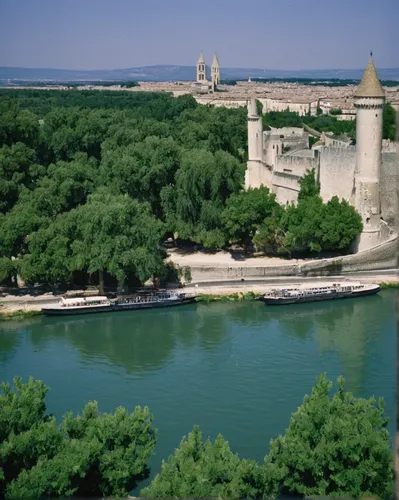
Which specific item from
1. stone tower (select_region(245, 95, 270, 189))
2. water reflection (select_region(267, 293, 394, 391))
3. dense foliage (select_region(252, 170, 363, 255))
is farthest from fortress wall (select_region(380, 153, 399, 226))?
stone tower (select_region(245, 95, 270, 189))

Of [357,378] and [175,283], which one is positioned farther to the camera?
[175,283]

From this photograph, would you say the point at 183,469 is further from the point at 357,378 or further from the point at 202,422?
the point at 357,378

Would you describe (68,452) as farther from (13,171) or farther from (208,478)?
(13,171)

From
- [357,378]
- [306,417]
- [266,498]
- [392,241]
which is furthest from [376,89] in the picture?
[266,498]

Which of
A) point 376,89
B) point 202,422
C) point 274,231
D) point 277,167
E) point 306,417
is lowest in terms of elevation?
point 202,422

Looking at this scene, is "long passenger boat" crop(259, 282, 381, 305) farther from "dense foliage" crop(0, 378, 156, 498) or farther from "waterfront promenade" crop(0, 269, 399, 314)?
"dense foliage" crop(0, 378, 156, 498)

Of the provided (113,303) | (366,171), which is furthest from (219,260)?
(366,171)

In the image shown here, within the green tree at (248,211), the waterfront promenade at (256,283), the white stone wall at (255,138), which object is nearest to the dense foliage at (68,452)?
the waterfront promenade at (256,283)
